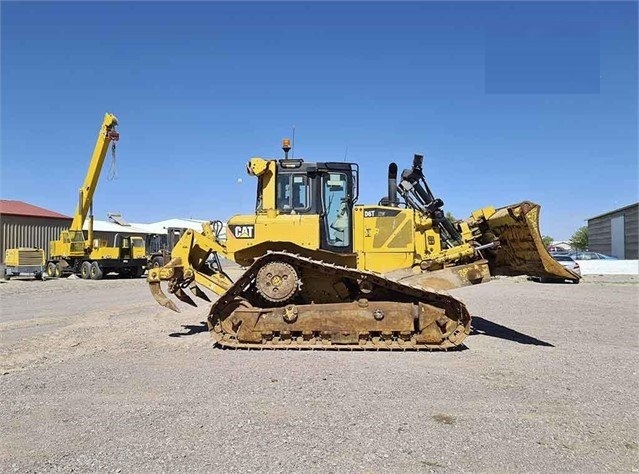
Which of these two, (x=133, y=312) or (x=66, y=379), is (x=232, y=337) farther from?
(x=133, y=312)

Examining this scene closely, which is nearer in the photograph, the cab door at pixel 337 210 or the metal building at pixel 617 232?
the cab door at pixel 337 210

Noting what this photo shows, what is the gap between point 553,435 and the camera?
187 inches

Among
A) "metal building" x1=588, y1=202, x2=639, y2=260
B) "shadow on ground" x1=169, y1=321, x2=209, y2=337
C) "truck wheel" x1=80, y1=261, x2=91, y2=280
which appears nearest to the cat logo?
"shadow on ground" x1=169, y1=321, x2=209, y2=337

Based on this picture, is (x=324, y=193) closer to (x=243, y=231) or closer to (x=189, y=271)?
(x=243, y=231)

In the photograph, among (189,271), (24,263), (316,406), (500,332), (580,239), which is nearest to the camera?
(316,406)

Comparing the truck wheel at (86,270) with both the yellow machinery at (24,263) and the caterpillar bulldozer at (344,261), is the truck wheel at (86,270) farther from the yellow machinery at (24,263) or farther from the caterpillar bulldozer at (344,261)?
the caterpillar bulldozer at (344,261)

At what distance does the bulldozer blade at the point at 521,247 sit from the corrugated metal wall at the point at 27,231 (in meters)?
41.0

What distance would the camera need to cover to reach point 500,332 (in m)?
10.6

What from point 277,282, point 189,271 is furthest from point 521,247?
point 189,271

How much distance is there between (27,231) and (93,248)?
1521 centimetres

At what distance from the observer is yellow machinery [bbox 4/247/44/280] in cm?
2955

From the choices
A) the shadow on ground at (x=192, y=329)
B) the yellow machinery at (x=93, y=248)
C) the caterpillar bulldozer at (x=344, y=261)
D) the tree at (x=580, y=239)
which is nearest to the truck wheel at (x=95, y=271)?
the yellow machinery at (x=93, y=248)

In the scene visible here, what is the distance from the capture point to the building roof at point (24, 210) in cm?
4352

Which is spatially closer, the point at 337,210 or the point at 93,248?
the point at 337,210
